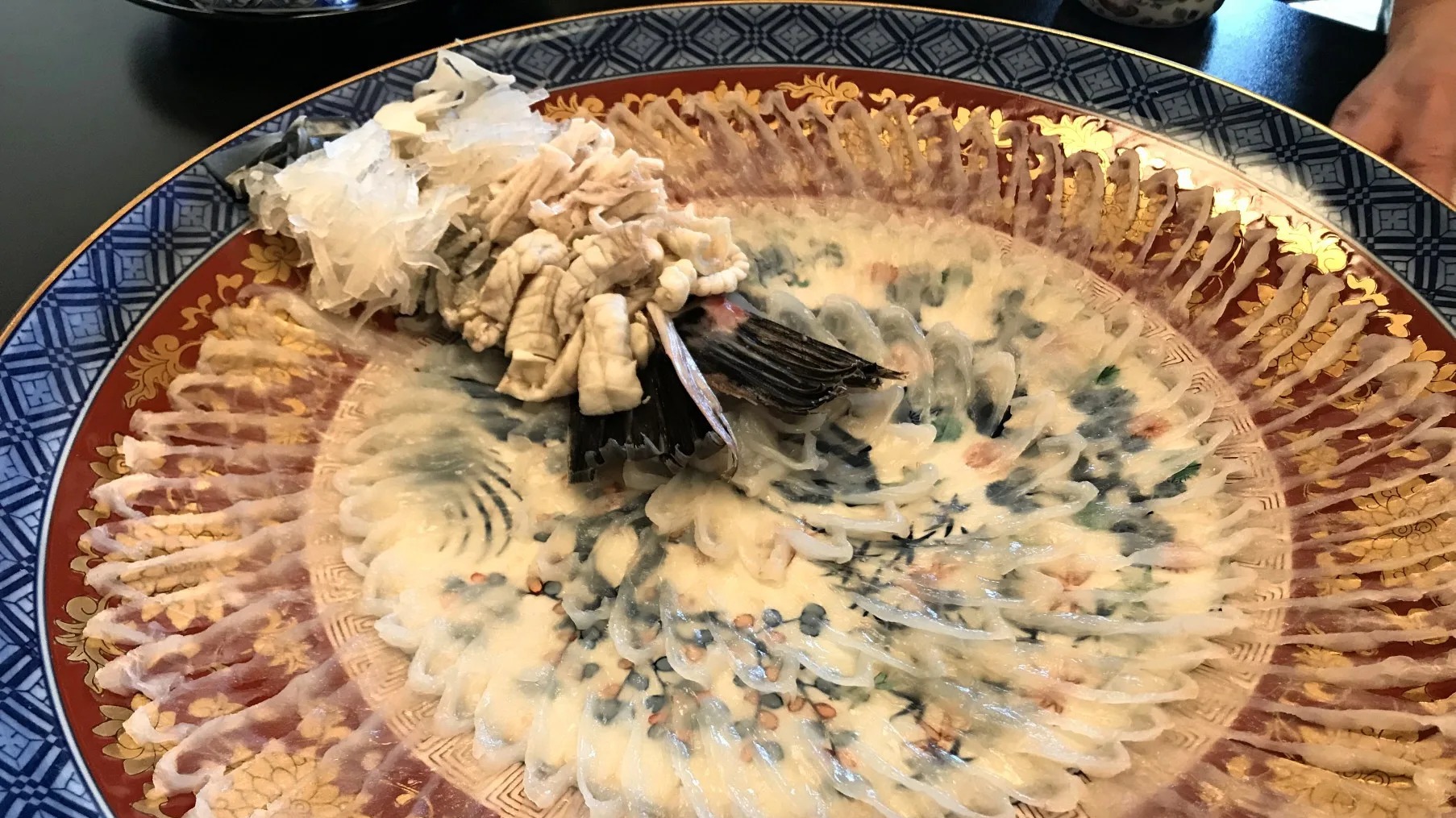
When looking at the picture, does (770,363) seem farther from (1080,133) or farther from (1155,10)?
(1155,10)

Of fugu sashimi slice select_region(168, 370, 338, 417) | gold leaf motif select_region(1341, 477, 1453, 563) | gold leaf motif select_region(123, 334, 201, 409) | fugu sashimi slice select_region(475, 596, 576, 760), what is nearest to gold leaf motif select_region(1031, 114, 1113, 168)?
gold leaf motif select_region(1341, 477, 1453, 563)

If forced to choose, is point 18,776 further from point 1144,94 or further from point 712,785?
point 1144,94

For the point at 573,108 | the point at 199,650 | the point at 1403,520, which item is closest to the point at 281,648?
the point at 199,650

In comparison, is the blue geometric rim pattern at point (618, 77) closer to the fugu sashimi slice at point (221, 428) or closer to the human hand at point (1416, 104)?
the fugu sashimi slice at point (221, 428)

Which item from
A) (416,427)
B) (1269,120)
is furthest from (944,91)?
(416,427)

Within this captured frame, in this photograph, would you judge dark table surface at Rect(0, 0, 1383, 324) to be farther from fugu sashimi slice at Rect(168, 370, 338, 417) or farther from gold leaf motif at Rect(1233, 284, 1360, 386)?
gold leaf motif at Rect(1233, 284, 1360, 386)
